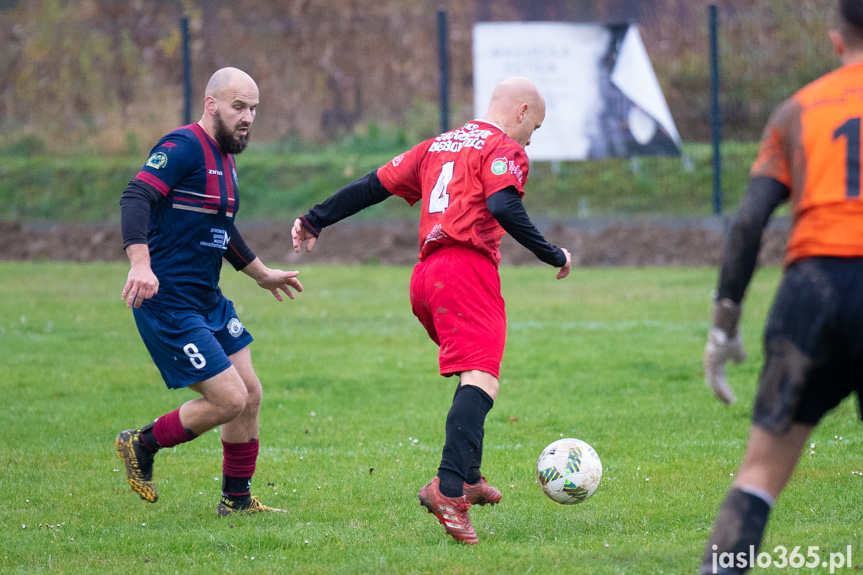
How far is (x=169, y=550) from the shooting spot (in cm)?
446

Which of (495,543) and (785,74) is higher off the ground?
(785,74)

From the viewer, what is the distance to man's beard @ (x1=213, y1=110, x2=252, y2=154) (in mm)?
5094

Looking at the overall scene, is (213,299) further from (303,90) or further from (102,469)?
(303,90)

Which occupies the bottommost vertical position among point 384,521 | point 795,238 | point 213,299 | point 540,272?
point 540,272

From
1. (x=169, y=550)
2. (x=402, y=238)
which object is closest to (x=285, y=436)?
(x=169, y=550)

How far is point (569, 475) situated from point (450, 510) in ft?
2.51

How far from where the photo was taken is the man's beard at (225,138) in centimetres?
509

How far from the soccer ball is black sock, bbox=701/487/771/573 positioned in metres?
1.84

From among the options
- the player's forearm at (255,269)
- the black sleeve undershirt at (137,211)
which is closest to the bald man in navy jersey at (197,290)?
the black sleeve undershirt at (137,211)

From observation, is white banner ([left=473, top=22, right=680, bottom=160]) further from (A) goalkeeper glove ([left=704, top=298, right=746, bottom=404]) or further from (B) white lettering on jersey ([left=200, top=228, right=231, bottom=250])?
(A) goalkeeper glove ([left=704, top=298, right=746, bottom=404])

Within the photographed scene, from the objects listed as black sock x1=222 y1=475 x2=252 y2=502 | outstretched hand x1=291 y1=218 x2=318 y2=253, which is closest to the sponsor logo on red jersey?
outstretched hand x1=291 y1=218 x2=318 y2=253

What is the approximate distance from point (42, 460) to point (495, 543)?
331 centimetres

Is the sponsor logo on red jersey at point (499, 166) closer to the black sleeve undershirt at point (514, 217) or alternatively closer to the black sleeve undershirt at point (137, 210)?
the black sleeve undershirt at point (514, 217)

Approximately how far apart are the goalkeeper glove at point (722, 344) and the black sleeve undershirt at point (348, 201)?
91.6 inches
